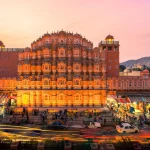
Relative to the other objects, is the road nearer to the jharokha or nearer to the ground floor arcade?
the ground floor arcade

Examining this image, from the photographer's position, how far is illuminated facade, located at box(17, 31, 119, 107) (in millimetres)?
46281

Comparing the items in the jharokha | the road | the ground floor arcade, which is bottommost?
the road

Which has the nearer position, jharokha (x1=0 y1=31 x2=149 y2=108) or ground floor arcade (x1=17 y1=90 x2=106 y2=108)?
ground floor arcade (x1=17 y1=90 x2=106 y2=108)

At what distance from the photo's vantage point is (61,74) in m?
47.2

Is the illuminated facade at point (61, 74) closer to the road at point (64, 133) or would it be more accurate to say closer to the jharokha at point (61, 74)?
the jharokha at point (61, 74)

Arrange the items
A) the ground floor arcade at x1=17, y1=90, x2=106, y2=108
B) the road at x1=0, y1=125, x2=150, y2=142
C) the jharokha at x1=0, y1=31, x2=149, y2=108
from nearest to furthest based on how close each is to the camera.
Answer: the road at x1=0, y1=125, x2=150, y2=142
the ground floor arcade at x1=17, y1=90, x2=106, y2=108
the jharokha at x1=0, y1=31, x2=149, y2=108

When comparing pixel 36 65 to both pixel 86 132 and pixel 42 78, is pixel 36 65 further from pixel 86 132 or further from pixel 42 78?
pixel 86 132

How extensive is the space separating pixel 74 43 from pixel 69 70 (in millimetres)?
6574

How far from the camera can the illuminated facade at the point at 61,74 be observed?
46.3 metres

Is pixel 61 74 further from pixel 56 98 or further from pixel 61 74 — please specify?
pixel 56 98

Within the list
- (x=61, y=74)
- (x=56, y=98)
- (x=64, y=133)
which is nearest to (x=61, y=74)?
(x=61, y=74)

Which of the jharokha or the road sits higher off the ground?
the jharokha

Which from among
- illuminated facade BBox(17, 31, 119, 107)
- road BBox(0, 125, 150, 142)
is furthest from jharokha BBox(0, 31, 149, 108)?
road BBox(0, 125, 150, 142)

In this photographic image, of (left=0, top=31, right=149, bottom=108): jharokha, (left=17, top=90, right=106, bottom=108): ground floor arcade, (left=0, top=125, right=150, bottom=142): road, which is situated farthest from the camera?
(left=0, top=31, right=149, bottom=108): jharokha
